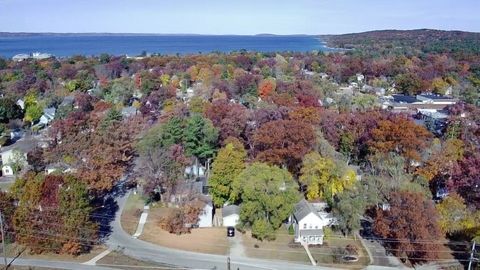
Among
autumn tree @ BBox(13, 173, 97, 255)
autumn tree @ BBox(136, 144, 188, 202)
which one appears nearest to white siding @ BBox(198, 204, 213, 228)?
autumn tree @ BBox(136, 144, 188, 202)

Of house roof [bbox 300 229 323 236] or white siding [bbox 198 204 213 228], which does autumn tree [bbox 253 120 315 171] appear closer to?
white siding [bbox 198 204 213 228]

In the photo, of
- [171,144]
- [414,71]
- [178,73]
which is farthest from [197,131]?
[414,71]

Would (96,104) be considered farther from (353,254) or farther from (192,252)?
(353,254)

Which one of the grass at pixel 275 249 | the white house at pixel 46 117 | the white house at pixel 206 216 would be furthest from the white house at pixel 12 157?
the grass at pixel 275 249

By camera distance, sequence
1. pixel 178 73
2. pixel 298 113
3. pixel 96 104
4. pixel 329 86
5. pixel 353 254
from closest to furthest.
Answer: pixel 353 254
pixel 298 113
pixel 96 104
pixel 329 86
pixel 178 73

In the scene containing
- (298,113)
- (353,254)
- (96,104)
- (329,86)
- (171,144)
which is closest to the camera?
(353,254)

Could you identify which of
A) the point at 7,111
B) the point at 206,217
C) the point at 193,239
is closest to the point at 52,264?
the point at 193,239

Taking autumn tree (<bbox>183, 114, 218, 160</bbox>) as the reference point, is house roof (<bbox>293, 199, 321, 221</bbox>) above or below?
below
